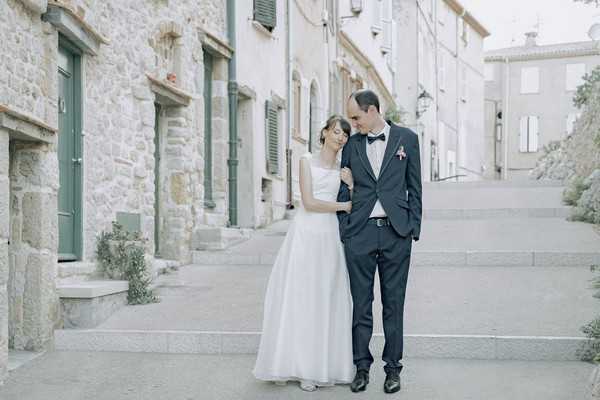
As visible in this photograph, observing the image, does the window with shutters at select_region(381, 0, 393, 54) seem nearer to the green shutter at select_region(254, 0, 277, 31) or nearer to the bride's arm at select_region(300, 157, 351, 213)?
the green shutter at select_region(254, 0, 277, 31)

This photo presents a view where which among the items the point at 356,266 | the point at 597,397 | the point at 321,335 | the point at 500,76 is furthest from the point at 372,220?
the point at 500,76

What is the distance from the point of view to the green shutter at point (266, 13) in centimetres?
1290

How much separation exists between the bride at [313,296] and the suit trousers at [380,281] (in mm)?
153

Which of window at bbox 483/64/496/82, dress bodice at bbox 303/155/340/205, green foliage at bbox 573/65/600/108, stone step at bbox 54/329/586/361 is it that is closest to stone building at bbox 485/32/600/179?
window at bbox 483/64/496/82

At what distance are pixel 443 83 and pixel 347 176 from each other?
90.5 ft

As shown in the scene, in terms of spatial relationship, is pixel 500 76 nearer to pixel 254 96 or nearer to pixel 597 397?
pixel 254 96

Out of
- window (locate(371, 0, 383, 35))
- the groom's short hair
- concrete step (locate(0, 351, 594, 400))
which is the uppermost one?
window (locate(371, 0, 383, 35))

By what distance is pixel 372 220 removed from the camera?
5000 millimetres

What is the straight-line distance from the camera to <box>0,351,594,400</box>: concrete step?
5.12m

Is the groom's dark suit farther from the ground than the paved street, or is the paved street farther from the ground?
the groom's dark suit

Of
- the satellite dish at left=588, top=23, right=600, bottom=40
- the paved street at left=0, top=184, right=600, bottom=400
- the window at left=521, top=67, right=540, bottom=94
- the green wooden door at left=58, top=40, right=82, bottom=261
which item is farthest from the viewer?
the window at left=521, top=67, right=540, bottom=94

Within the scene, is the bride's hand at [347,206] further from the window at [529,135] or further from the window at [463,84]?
the window at [529,135]

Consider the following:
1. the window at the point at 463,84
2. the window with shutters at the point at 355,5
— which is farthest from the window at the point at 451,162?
the window with shutters at the point at 355,5

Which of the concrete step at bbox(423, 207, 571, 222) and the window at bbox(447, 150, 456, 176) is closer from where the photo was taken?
the concrete step at bbox(423, 207, 571, 222)
